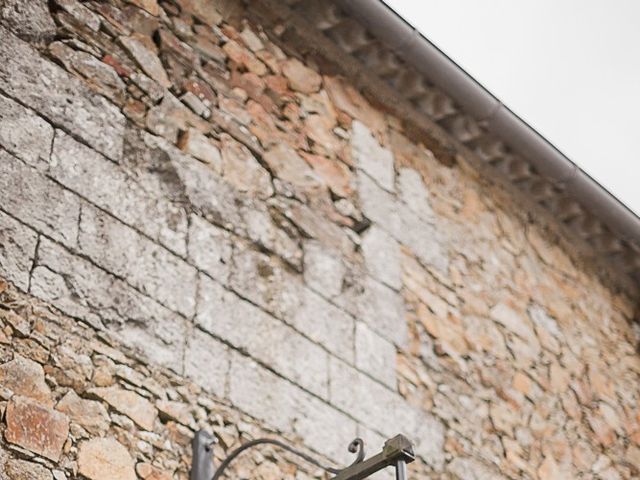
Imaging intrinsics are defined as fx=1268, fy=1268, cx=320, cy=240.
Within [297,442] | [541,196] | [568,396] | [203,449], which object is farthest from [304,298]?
[541,196]

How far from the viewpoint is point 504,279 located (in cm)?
591

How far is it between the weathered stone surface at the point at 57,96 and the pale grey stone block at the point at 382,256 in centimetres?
127

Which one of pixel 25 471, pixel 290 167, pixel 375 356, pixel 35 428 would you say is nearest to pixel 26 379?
pixel 35 428

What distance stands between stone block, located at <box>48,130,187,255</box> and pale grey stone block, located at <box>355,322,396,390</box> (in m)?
0.88

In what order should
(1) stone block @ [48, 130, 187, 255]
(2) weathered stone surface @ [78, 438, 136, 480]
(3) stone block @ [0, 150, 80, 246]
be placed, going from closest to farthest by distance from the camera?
(2) weathered stone surface @ [78, 438, 136, 480]
(3) stone block @ [0, 150, 80, 246]
(1) stone block @ [48, 130, 187, 255]

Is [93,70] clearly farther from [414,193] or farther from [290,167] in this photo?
[414,193]

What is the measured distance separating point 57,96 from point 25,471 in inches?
53.1

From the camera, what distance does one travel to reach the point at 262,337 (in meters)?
4.34

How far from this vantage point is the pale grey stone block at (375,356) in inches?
187

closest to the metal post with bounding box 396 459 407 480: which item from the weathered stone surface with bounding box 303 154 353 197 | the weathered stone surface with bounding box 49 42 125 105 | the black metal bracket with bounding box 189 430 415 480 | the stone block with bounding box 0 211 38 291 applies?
the black metal bracket with bounding box 189 430 415 480

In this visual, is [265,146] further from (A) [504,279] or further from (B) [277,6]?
(A) [504,279]

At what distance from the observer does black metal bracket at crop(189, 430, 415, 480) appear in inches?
132

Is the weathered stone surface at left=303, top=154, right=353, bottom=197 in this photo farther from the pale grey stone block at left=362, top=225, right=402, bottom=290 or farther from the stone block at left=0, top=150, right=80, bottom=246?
the stone block at left=0, top=150, right=80, bottom=246

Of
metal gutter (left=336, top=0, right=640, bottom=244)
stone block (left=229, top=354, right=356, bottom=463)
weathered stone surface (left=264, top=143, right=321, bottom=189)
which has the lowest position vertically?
stone block (left=229, top=354, right=356, bottom=463)
